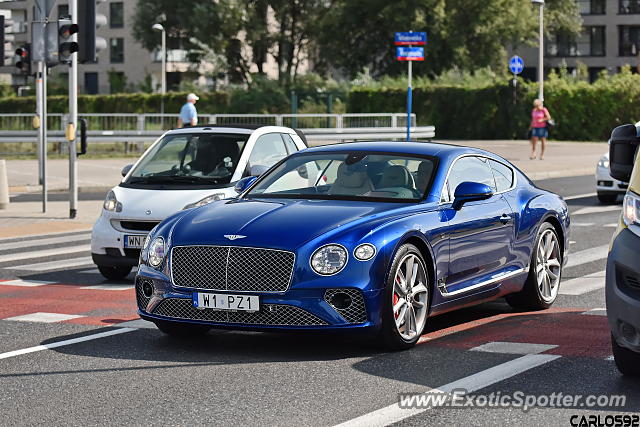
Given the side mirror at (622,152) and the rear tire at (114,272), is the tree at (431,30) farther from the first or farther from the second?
the side mirror at (622,152)

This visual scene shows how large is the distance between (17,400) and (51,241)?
1049cm

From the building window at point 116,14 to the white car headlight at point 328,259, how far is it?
90.9 meters

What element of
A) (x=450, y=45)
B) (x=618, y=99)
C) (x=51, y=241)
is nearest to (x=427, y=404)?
(x=51, y=241)

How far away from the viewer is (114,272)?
1312 cm

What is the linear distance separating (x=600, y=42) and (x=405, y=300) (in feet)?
268

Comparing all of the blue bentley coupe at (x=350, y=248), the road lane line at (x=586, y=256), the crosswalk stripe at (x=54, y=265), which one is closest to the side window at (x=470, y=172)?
the blue bentley coupe at (x=350, y=248)

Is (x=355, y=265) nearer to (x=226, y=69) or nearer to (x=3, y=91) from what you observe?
(x=226, y=69)

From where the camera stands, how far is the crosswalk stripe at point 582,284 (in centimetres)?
1173

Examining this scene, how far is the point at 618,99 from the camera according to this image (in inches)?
2072

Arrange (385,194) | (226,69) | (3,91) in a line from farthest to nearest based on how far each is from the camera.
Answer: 1. (3,91)
2. (226,69)
3. (385,194)

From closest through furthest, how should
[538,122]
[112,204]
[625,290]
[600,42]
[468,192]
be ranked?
[625,290], [468,192], [112,204], [538,122], [600,42]

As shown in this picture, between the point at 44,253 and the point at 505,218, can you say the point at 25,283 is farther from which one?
the point at 505,218

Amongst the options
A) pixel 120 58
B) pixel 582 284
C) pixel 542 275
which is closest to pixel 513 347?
pixel 542 275

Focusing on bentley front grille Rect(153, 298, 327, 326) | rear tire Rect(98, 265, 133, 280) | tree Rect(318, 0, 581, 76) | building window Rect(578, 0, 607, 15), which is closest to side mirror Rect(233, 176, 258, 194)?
bentley front grille Rect(153, 298, 327, 326)
